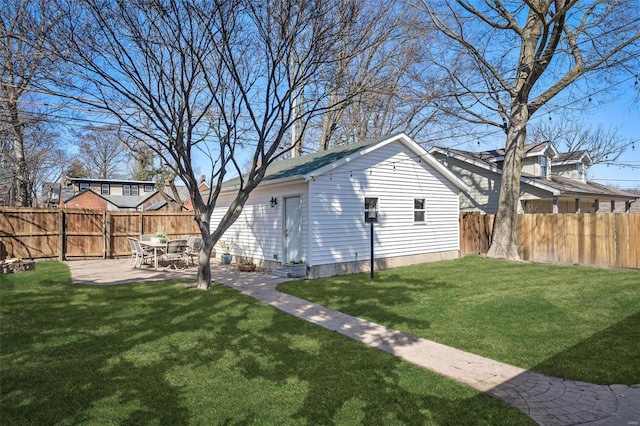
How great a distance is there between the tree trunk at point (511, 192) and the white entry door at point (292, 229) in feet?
25.3

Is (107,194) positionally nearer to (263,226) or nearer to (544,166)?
(263,226)

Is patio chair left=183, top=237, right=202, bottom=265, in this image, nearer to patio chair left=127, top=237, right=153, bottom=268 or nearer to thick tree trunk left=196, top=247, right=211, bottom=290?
patio chair left=127, top=237, right=153, bottom=268

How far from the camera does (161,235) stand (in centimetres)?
1327

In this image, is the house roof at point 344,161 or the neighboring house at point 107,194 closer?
the house roof at point 344,161

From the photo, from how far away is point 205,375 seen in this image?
429 centimetres

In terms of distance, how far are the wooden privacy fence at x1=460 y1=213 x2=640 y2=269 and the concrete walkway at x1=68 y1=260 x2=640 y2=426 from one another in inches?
391

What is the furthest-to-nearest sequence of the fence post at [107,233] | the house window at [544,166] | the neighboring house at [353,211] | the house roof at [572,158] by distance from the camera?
the house roof at [572,158] → the house window at [544,166] → the fence post at [107,233] → the neighboring house at [353,211]

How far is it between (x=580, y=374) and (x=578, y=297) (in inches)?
170

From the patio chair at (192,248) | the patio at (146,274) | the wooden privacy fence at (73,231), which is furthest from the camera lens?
the wooden privacy fence at (73,231)

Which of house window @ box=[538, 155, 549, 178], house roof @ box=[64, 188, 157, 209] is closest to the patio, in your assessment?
house window @ box=[538, 155, 549, 178]

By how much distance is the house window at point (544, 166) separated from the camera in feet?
65.3

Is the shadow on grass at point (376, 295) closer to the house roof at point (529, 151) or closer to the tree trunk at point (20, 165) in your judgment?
the house roof at point (529, 151)

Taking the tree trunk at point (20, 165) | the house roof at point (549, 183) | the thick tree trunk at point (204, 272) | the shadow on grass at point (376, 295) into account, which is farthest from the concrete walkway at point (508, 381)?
the tree trunk at point (20, 165)

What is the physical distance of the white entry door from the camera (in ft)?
37.4
